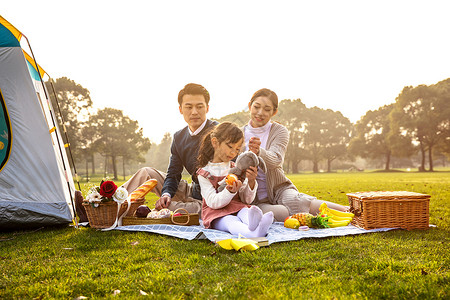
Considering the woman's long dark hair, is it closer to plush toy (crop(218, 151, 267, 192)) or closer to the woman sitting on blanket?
plush toy (crop(218, 151, 267, 192))

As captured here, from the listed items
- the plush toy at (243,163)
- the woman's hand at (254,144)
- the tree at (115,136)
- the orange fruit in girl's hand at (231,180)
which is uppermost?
the tree at (115,136)

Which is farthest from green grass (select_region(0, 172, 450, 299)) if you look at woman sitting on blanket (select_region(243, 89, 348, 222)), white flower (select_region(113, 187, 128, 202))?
woman sitting on blanket (select_region(243, 89, 348, 222))

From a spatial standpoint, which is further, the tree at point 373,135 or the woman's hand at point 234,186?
the tree at point 373,135

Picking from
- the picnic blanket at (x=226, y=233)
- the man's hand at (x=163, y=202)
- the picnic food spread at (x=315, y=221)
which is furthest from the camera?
the man's hand at (x=163, y=202)

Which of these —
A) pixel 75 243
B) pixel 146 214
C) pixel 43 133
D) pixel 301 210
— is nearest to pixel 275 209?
pixel 301 210

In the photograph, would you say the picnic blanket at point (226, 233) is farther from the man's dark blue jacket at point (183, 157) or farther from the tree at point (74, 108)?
the tree at point (74, 108)

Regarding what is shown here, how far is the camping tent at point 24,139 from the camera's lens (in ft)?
14.5

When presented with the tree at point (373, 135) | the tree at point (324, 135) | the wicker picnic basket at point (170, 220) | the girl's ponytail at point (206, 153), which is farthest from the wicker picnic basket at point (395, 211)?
the tree at point (324, 135)

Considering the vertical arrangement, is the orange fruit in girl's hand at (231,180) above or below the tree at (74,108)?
below

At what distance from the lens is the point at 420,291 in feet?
6.33

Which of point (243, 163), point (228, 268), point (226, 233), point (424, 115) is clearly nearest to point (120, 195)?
point (226, 233)

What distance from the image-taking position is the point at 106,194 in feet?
12.9

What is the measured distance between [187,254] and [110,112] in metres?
29.3

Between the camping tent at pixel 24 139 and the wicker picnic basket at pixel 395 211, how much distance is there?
365 centimetres
